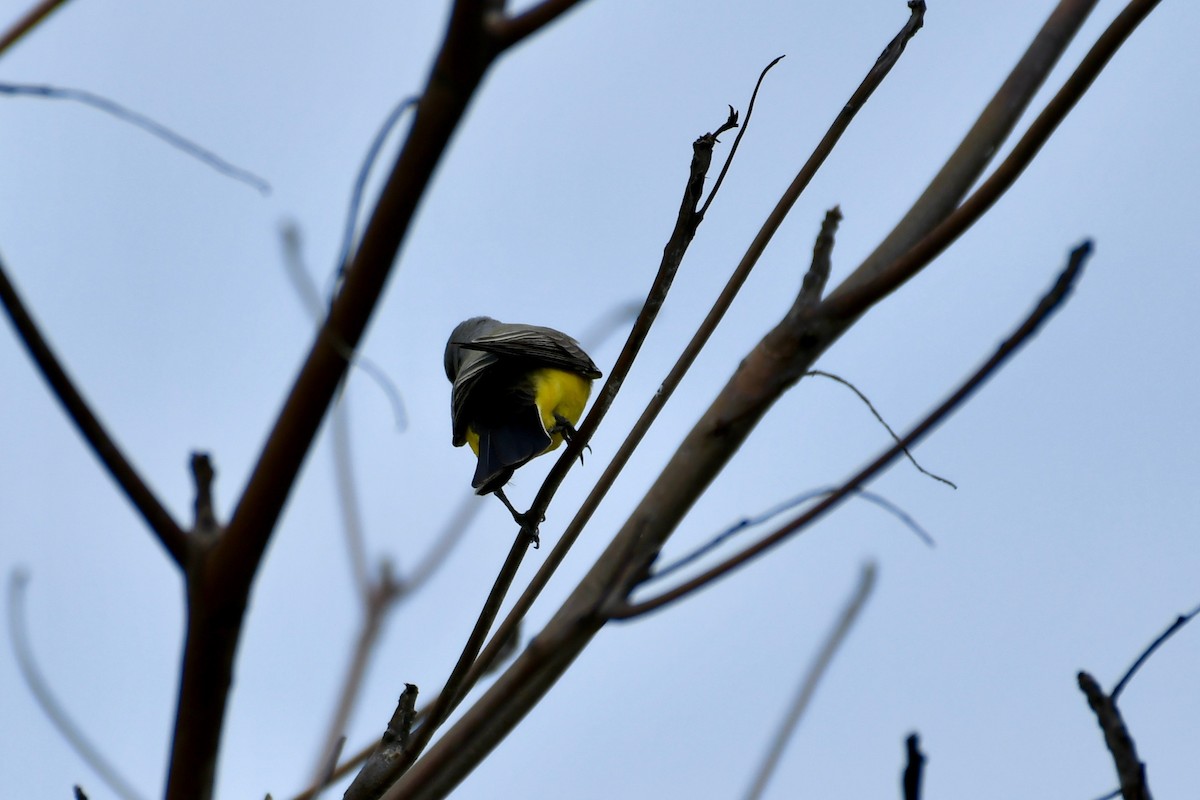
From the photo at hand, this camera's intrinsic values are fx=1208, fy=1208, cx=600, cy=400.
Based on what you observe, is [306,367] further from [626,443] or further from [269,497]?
[626,443]

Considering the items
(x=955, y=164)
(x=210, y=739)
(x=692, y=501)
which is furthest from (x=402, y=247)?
(x=955, y=164)

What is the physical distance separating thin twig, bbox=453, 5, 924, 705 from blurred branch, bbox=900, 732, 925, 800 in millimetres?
1164

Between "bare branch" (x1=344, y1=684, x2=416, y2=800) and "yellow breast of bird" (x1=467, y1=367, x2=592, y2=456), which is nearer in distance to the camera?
"bare branch" (x1=344, y1=684, x2=416, y2=800)

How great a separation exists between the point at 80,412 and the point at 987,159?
149cm

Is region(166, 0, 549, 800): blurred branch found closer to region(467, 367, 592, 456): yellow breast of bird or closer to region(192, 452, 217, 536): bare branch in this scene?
region(192, 452, 217, 536): bare branch

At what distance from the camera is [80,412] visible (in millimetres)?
1195

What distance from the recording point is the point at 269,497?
1200 mm

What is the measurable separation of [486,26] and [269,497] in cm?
51

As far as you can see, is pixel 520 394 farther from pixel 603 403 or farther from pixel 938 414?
pixel 938 414

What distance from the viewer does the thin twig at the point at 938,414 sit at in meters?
1.28

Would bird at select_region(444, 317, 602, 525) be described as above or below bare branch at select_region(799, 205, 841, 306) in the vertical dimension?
above

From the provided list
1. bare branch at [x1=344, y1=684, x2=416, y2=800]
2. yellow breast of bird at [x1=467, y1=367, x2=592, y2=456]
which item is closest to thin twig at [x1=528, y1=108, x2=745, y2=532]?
bare branch at [x1=344, y1=684, x2=416, y2=800]

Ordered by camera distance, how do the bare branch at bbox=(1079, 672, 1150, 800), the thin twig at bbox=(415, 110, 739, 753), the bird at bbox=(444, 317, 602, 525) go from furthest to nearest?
1. the bird at bbox=(444, 317, 602, 525)
2. the thin twig at bbox=(415, 110, 739, 753)
3. the bare branch at bbox=(1079, 672, 1150, 800)

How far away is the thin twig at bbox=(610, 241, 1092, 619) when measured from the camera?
1277 mm
